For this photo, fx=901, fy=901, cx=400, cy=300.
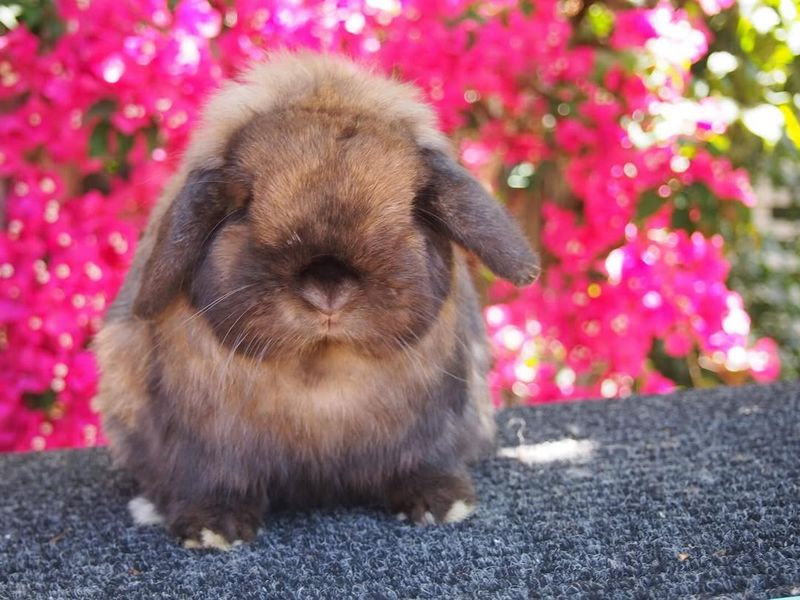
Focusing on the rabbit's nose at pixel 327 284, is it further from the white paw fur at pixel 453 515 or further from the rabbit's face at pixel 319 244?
the white paw fur at pixel 453 515

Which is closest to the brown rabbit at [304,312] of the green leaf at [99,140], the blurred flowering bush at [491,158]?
the blurred flowering bush at [491,158]

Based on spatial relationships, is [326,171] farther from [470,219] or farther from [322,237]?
[470,219]

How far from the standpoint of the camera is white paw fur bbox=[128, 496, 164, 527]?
5.02ft

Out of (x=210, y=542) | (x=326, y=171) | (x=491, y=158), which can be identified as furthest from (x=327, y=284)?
(x=491, y=158)

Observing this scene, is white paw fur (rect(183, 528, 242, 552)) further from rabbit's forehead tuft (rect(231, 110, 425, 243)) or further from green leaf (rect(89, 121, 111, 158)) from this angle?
green leaf (rect(89, 121, 111, 158))

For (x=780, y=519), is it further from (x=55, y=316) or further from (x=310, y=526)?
(x=55, y=316)

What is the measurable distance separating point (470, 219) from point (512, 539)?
50cm

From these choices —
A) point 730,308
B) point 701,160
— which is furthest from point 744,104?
point 730,308

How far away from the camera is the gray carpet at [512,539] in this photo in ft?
4.09

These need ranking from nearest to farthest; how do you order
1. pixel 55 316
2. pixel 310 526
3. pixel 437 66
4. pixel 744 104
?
pixel 310 526, pixel 55 316, pixel 437 66, pixel 744 104

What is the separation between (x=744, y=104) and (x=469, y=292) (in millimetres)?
1448

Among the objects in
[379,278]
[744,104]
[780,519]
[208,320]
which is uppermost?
[744,104]

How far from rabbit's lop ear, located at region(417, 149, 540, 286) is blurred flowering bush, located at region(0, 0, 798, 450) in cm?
80

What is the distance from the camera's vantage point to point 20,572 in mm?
1357
